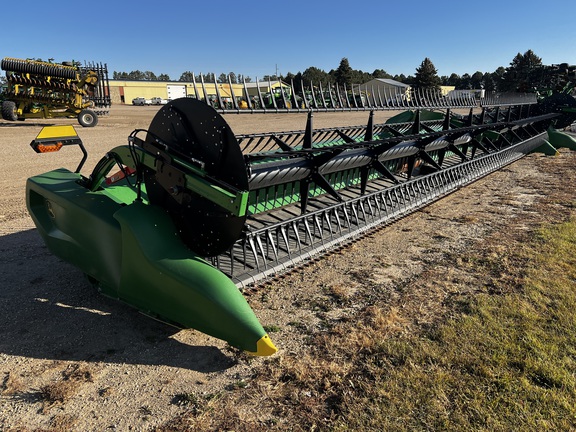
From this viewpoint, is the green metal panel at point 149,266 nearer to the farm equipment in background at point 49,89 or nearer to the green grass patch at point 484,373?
the green grass patch at point 484,373

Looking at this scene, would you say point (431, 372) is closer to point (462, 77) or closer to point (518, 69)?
point (518, 69)

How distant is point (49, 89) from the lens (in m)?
17.6

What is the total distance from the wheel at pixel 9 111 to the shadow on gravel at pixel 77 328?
17.9m

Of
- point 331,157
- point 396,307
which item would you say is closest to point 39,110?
point 331,157

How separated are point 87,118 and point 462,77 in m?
93.3

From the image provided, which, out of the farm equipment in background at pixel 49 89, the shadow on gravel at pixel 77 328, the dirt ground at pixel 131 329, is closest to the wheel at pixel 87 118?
the farm equipment in background at pixel 49 89

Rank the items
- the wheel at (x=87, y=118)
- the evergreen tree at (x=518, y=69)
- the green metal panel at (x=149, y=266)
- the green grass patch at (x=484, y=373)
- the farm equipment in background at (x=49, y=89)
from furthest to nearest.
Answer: the evergreen tree at (x=518, y=69)
the wheel at (x=87, y=118)
the farm equipment in background at (x=49, y=89)
the green metal panel at (x=149, y=266)
the green grass patch at (x=484, y=373)

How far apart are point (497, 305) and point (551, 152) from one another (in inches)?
425

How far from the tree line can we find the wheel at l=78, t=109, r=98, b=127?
4.57 m

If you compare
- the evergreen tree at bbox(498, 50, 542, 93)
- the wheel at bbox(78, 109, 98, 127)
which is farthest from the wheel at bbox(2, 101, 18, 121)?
the evergreen tree at bbox(498, 50, 542, 93)

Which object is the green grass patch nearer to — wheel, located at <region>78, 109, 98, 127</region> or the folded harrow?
the folded harrow

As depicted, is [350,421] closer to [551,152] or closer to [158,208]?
[158,208]

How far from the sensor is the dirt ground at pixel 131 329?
230cm

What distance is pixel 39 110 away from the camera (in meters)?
18.7
